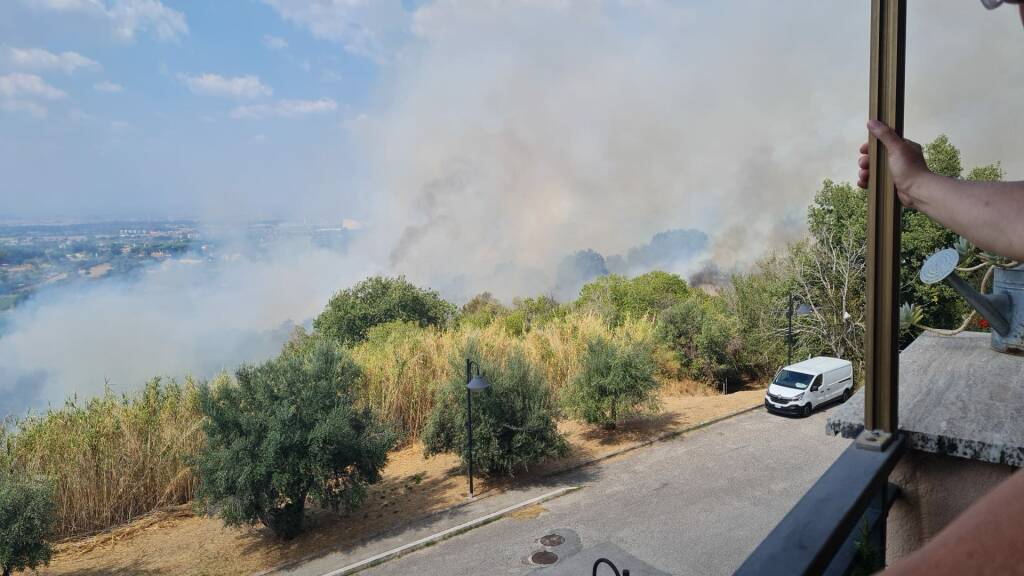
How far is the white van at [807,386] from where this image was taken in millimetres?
10031

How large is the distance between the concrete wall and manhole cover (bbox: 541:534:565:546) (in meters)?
5.32

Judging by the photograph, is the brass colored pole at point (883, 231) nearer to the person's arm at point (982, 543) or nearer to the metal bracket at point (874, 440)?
the metal bracket at point (874, 440)

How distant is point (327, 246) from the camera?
272ft

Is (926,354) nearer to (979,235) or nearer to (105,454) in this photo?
(979,235)

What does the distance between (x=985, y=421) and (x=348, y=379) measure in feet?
24.5

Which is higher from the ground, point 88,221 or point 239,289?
point 88,221

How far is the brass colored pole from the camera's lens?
1096 millimetres

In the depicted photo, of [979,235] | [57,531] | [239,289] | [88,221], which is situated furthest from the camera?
[239,289]

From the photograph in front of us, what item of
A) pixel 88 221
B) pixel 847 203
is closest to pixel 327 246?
pixel 88 221

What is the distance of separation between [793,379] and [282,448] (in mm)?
8033

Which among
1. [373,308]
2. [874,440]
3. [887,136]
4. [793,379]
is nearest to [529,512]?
[793,379]

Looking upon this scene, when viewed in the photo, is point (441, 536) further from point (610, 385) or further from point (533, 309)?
point (533, 309)

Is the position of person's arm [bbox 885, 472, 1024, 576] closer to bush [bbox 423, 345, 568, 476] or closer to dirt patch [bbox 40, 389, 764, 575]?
dirt patch [bbox 40, 389, 764, 575]

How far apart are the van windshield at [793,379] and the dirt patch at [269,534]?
9.77 ft
